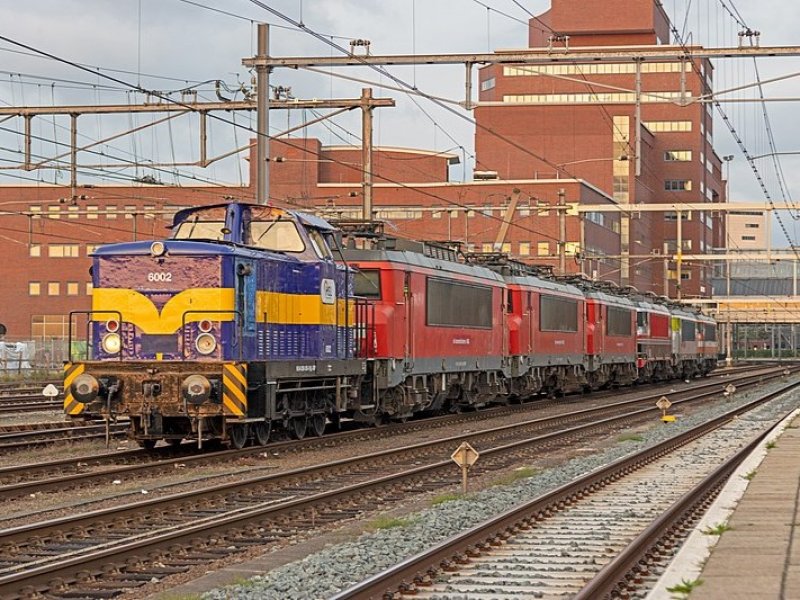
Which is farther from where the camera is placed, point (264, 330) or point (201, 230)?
point (201, 230)

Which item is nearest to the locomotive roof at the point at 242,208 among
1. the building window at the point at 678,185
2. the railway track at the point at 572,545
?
the railway track at the point at 572,545

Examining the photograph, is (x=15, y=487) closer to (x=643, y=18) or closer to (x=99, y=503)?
(x=99, y=503)

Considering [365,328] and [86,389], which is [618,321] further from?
[86,389]

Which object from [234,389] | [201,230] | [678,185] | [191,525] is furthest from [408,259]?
[678,185]

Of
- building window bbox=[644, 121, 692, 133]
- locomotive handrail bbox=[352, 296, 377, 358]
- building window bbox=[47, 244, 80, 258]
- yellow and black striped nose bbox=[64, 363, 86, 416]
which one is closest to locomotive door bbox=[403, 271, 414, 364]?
locomotive handrail bbox=[352, 296, 377, 358]

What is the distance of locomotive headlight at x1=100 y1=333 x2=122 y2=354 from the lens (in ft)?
65.3

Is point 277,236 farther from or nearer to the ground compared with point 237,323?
farther from the ground

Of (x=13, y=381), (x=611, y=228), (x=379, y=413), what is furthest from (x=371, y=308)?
(x=611, y=228)

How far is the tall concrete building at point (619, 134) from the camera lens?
352 ft

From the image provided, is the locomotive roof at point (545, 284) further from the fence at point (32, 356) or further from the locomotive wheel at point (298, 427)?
the fence at point (32, 356)

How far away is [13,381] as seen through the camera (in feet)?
156

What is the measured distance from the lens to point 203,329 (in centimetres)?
1952

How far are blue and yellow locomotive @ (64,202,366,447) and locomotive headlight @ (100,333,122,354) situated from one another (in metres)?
0.02

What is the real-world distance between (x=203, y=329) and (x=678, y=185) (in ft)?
370
